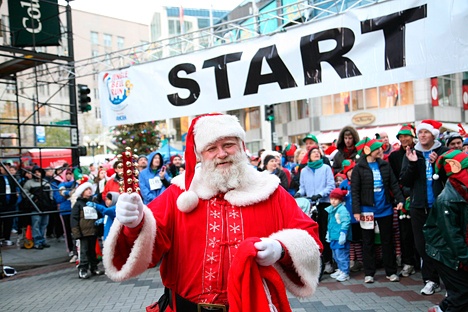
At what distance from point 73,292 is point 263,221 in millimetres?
5364

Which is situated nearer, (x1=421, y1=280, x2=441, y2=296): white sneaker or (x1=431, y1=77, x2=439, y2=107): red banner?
(x1=421, y1=280, x2=441, y2=296): white sneaker

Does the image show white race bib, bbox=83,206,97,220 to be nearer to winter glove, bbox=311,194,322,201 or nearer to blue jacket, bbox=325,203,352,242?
winter glove, bbox=311,194,322,201

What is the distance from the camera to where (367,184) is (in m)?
6.29

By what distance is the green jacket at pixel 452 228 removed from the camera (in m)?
3.97

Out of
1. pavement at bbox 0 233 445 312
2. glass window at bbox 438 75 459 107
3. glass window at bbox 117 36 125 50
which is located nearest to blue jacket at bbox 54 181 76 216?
pavement at bbox 0 233 445 312

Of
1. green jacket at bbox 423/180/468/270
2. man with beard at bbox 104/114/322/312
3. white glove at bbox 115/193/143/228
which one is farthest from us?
green jacket at bbox 423/180/468/270

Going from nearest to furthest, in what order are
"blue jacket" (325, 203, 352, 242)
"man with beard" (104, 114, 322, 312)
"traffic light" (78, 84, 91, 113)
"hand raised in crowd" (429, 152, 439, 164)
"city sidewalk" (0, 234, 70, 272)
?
"man with beard" (104, 114, 322, 312) → "hand raised in crowd" (429, 152, 439, 164) → "blue jacket" (325, 203, 352, 242) → "city sidewalk" (0, 234, 70, 272) → "traffic light" (78, 84, 91, 113)

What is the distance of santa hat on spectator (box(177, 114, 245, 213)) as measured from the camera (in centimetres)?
261

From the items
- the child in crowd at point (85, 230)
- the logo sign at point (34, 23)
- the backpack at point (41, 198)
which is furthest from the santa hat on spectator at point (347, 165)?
the logo sign at point (34, 23)

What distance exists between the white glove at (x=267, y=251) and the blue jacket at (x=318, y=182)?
464cm

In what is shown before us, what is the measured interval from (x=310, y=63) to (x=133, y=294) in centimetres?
442

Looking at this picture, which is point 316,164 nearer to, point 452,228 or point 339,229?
point 339,229

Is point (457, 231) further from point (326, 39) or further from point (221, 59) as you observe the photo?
point (221, 59)

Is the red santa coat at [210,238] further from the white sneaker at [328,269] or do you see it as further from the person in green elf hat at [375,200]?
the white sneaker at [328,269]
